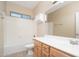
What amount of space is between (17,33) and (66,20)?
2.35 meters

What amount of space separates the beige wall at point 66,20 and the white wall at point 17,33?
1885mm

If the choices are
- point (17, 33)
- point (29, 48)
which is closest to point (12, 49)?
point (17, 33)

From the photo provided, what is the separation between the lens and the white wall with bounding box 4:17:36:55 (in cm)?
337

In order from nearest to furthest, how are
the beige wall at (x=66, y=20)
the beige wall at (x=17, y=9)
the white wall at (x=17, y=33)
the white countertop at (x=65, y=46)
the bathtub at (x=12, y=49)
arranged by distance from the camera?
the white countertop at (x=65, y=46) → the beige wall at (x=66, y=20) → the bathtub at (x=12, y=49) → the white wall at (x=17, y=33) → the beige wall at (x=17, y=9)

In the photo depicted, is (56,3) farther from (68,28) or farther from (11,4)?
(11,4)

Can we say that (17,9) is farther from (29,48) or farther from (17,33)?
(29,48)

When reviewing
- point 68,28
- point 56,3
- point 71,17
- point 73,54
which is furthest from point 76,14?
point 73,54

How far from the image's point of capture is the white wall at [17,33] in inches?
133

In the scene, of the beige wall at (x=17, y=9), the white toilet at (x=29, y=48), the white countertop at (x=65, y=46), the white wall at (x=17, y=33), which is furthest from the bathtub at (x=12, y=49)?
the white countertop at (x=65, y=46)

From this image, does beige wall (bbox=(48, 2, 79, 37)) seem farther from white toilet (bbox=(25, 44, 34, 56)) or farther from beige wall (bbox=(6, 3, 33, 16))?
beige wall (bbox=(6, 3, 33, 16))

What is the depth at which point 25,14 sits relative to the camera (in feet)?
13.9

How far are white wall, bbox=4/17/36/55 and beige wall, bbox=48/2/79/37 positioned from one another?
1885 mm

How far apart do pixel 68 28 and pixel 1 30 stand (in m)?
2.35

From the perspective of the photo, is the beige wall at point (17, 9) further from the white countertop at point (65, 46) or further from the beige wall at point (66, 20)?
the white countertop at point (65, 46)
